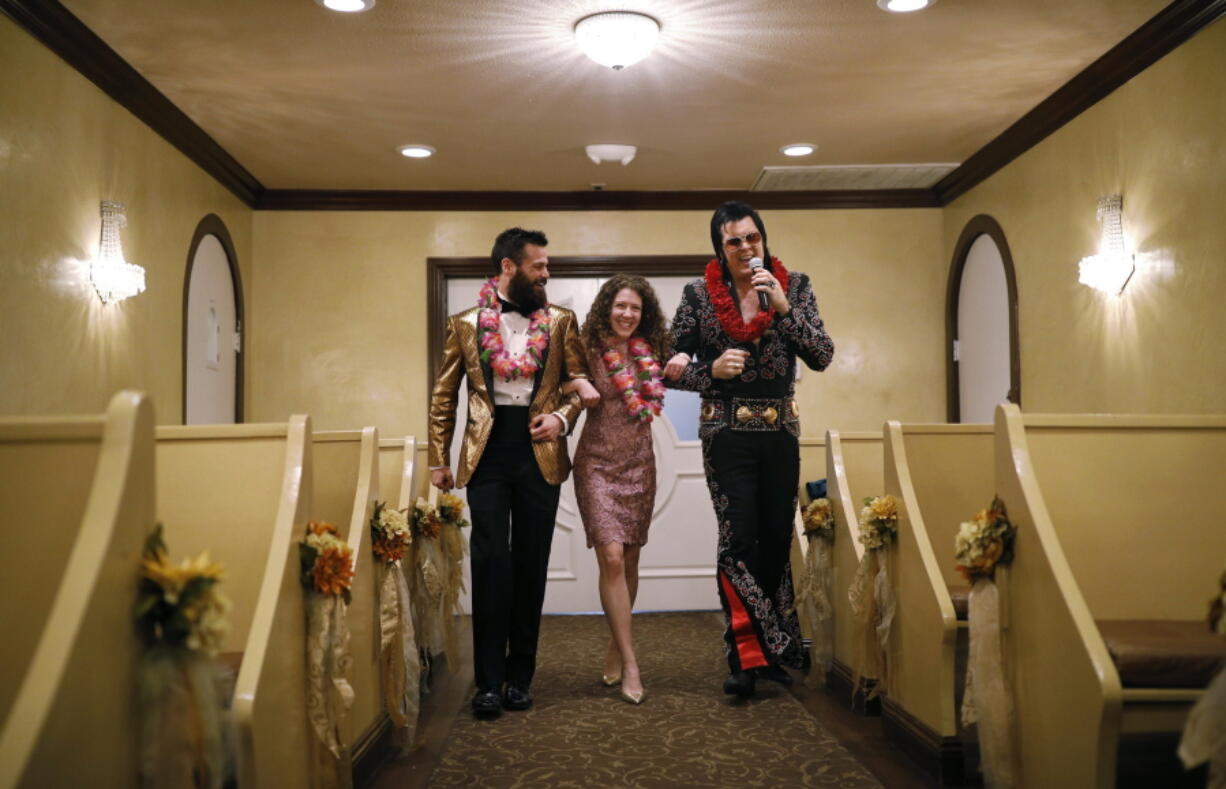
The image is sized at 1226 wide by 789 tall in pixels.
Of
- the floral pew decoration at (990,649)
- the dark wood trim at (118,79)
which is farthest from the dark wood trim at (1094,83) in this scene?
the dark wood trim at (118,79)

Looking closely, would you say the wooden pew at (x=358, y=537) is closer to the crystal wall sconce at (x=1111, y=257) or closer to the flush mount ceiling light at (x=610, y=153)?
the flush mount ceiling light at (x=610, y=153)

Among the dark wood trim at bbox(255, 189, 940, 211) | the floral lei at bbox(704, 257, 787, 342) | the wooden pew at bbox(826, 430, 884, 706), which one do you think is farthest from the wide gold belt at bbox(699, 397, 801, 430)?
the dark wood trim at bbox(255, 189, 940, 211)

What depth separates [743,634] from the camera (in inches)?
126

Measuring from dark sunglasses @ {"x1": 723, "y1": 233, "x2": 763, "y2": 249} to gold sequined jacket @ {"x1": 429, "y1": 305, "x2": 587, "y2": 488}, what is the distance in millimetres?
558

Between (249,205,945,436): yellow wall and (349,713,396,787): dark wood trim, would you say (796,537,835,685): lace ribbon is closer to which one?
(349,713,396,787): dark wood trim

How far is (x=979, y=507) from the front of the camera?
120 inches

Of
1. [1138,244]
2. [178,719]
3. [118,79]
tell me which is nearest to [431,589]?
[178,719]

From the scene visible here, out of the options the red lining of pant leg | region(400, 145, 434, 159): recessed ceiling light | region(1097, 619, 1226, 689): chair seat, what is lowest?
the red lining of pant leg

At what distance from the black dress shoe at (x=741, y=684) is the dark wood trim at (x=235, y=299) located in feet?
9.11

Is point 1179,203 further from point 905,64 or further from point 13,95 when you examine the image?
point 13,95

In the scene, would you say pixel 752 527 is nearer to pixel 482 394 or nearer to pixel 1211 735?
pixel 482 394

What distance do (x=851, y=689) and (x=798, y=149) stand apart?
2.84m

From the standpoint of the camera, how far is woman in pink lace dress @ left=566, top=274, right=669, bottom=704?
3.38 m

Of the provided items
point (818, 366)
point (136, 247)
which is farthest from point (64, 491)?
point (136, 247)
